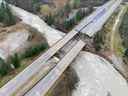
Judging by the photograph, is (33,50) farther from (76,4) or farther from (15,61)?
(76,4)

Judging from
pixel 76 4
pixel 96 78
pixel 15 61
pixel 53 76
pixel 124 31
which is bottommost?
pixel 96 78

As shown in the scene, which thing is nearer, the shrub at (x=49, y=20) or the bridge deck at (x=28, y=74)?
the bridge deck at (x=28, y=74)

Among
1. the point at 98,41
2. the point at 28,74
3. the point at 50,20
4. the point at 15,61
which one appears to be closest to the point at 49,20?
the point at 50,20

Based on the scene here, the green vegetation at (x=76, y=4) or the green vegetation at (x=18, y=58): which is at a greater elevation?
the green vegetation at (x=76, y=4)

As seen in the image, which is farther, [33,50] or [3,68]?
[33,50]

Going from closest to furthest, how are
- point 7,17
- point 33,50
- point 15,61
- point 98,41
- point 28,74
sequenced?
point 28,74 → point 15,61 → point 33,50 → point 98,41 → point 7,17

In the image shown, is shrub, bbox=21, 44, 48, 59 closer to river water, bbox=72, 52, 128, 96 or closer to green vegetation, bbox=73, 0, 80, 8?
river water, bbox=72, 52, 128, 96

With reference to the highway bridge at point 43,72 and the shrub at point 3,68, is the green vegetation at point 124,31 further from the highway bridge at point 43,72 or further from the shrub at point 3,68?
the shrub at point 3,68

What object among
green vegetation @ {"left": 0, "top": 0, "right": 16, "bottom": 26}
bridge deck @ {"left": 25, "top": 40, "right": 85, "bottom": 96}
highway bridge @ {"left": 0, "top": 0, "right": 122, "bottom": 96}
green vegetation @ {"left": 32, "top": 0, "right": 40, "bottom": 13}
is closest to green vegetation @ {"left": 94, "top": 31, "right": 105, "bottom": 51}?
highway bridge @ {"left": 0, "top": 0, "right": 122, "bottom": 96}

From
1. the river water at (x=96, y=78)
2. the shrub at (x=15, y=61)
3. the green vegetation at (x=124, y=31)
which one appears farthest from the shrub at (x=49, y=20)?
the shrub at (x=15, y=61)
